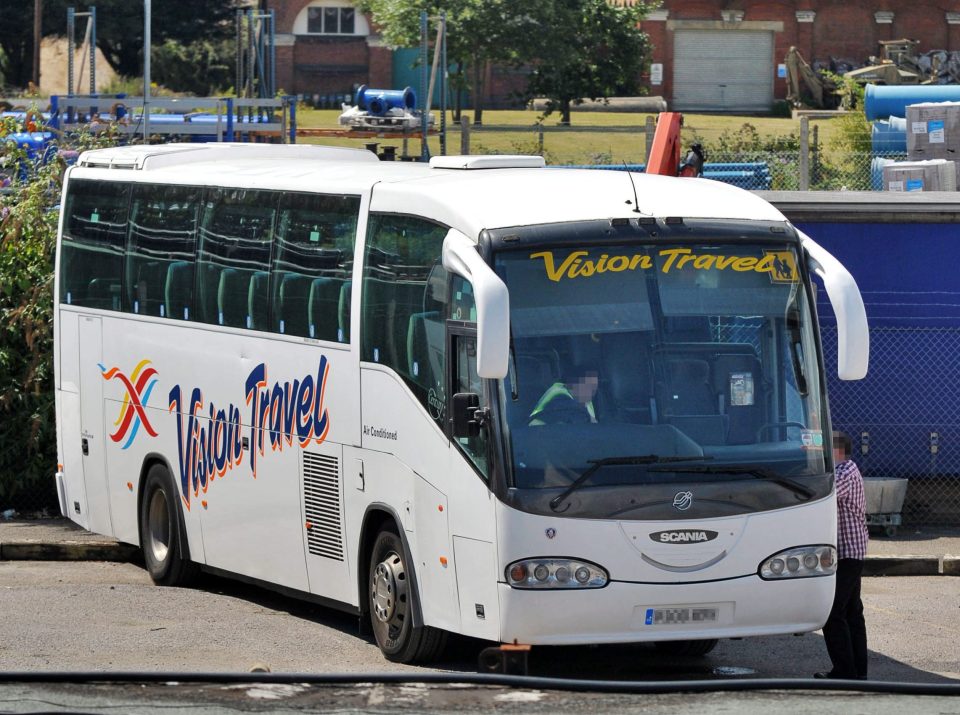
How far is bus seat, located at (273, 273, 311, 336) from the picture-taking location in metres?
10.7

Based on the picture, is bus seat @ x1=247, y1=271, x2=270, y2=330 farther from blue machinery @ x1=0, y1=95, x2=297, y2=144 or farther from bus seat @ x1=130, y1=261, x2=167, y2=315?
blue machinery @ x1=0, y1=95, x2=297, y2=144

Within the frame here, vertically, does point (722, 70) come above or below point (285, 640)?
above

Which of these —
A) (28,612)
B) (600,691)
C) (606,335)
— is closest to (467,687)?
(600,691)

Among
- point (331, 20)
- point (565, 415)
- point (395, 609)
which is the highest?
point (331, 20)

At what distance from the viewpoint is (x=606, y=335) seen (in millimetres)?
8594

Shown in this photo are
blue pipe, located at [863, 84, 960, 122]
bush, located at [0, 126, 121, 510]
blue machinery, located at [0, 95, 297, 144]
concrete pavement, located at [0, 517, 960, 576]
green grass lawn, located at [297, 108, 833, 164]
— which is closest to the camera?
concrete pavement, located at [0, 517, 960, 576]

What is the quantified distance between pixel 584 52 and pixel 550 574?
43.2m

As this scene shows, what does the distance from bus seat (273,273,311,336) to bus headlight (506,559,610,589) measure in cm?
302

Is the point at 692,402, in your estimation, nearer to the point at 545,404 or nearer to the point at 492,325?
the point at 545,404

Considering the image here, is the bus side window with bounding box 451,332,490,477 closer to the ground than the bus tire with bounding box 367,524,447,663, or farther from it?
farther from it

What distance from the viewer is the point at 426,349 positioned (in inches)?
363

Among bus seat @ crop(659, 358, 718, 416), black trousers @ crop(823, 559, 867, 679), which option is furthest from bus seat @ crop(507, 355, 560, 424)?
black trousers @ crop(823, 559, 867, 679)

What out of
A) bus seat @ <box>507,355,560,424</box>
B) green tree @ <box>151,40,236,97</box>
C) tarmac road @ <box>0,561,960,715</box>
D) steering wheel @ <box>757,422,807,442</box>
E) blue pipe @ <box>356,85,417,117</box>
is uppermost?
green tree @ <box>151,40,236,97</box>

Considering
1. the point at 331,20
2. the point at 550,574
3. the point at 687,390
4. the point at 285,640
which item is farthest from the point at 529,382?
the point at 331,20
